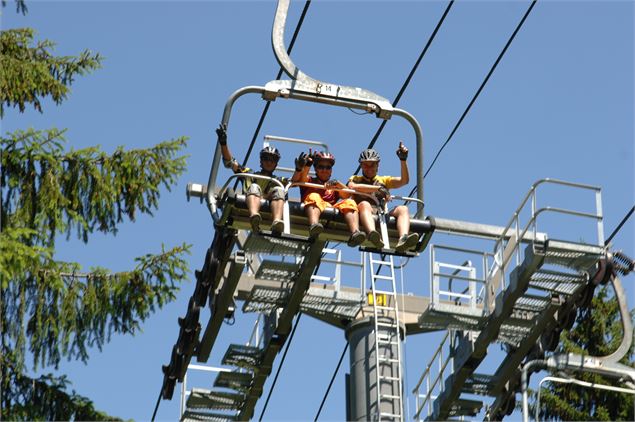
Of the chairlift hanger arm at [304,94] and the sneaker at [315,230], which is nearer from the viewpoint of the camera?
the chairlift hanger arm at [304,94]

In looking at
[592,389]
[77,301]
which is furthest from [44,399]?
[592,389]

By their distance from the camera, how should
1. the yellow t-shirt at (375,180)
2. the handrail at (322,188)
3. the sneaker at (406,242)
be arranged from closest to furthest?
the sneaker at (406,242) → the handrail at (322,188) → the yellow t-shirt at (375,180)

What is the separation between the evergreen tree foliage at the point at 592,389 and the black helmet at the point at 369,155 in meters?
9.23

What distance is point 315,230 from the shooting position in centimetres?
1456

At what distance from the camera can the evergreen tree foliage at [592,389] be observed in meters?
24.0

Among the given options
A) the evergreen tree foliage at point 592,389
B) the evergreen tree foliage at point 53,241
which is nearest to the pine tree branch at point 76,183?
the evergreen tree foliage at point 53,241

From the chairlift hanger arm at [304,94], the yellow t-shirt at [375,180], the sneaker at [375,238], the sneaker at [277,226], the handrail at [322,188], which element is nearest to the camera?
the chairlift hanger arm at [304,94]

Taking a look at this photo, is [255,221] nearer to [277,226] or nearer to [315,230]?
[277,226]

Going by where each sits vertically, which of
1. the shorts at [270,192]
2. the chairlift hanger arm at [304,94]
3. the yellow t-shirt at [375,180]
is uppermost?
the chairlift hanger arm at [304,94]

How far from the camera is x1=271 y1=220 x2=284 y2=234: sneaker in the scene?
14.3m

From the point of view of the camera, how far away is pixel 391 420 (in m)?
17.7

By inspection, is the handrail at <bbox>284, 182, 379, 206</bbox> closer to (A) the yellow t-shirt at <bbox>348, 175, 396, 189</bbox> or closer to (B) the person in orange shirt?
(B) the person in orange shirt

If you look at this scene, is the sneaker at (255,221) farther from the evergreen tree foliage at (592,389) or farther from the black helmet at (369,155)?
the evergreen tree foliage at (592,389)

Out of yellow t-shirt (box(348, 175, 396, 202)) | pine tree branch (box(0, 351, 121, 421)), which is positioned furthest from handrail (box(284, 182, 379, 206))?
pine tree branch (box(0, 351, 121, 421))
